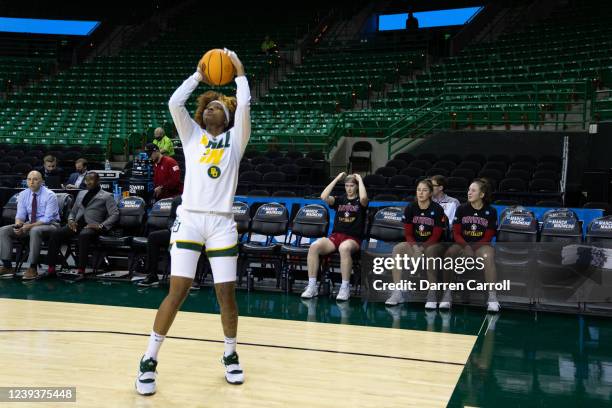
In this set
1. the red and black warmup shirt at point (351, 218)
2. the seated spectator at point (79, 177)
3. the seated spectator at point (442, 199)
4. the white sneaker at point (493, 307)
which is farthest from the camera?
the seated spectator at point (79, 177)

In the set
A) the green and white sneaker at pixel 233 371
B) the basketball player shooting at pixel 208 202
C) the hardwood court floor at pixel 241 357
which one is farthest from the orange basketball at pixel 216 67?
the hardwood court floor at pixel 241 357

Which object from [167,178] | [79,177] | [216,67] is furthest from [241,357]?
[79,177]

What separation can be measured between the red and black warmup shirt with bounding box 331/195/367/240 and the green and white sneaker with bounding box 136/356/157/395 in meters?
4.11

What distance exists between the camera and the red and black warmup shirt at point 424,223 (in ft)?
24.4

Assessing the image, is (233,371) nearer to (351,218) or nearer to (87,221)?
(351,218)

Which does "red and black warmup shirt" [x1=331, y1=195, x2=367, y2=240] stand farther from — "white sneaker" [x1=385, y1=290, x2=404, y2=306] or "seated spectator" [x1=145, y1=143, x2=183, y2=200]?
"seated spectator" [x1=145, y1=143, x2=183, y2=200]

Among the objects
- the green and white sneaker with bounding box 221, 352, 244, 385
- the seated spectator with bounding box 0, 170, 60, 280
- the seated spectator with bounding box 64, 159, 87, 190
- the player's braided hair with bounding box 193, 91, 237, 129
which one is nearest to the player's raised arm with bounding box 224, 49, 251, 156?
the player's braided hair with bounding box 193, 91, 237, 129

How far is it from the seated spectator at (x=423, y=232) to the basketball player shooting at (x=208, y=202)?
336cm

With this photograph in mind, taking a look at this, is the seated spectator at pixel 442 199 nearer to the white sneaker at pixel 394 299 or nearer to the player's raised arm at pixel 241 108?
the white sneaker at pixel 394 299

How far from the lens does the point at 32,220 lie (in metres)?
8.77

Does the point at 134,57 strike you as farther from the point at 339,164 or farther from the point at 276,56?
the point at 339,164

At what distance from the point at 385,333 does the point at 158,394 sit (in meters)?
2.50

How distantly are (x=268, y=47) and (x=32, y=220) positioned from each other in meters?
17.4

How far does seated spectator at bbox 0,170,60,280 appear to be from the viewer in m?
8.63
